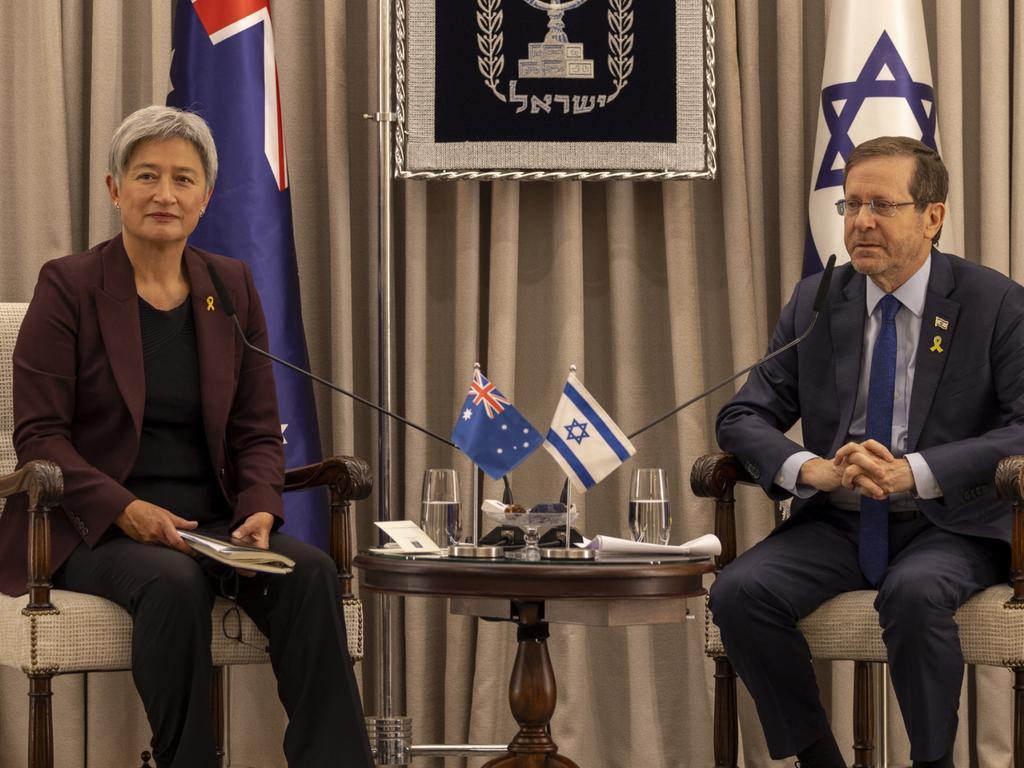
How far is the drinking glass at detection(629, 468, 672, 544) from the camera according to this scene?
2686mm

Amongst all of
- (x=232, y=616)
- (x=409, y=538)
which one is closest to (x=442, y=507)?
(x=409, y=538)

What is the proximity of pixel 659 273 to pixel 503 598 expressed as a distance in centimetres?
193

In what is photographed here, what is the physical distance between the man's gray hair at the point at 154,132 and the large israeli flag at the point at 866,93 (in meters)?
1.63

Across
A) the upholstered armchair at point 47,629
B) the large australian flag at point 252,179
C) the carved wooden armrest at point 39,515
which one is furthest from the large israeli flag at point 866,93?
the carved wooden armrest at point 39,515

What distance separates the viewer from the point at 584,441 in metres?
2.66

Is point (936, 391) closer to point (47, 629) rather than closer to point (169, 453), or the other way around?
point (169, 453)

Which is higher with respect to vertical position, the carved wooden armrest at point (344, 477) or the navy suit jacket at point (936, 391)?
the navy suit jacket at point (936, 391)

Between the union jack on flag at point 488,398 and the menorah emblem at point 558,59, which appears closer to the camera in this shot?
the union jack on flag at point 488,398

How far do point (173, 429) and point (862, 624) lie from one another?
1475 mm

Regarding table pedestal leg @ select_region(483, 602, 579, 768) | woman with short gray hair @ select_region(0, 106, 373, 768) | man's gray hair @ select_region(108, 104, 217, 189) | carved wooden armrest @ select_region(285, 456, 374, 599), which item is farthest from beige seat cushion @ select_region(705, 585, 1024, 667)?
man's gray hair @ select_region(108, 104, 217, 189)

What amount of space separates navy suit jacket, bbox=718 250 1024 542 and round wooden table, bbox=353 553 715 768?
0.58 metres

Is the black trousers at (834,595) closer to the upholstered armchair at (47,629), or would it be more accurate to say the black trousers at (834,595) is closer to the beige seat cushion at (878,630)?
the beige seat cushion at (878,630)

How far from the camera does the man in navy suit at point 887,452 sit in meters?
2.74

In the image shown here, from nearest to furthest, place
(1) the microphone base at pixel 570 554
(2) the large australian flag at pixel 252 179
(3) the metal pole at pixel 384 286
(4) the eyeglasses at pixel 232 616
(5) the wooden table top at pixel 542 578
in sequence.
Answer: (5) the wooden table top at pixel 542 578
(1) the microphone base at pixel 570 554
(4) the eyeglasses at pixel 232 616
(2) the large australian flag at pixel 252 179
(3) the metal pole at pixel 384 286
